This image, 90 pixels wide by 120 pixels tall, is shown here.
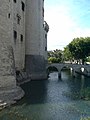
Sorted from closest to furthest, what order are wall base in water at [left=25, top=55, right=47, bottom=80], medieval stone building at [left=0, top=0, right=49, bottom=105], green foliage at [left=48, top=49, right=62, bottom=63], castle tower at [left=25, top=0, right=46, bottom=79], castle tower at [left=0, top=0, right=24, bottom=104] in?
castle tower at [left=0, top=0, right=24, bottom=104]
medieval stone building at [left=0, top=0, right=49, bottom=105]
wall base in water at [left=25, top=55, right=47, bottom=80]
castle tower at [left=25, top=0, right=46, bottom=79]
green foliage at [left=48, top=49, right=62, bottom=63]

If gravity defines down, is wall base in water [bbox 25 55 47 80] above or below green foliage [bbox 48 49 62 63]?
below

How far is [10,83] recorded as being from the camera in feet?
90.6

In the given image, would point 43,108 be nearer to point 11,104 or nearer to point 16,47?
point 11,104

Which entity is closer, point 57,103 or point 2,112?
point 2,112

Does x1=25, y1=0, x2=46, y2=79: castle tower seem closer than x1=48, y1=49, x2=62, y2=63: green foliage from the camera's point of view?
Yes

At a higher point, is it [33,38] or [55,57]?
[33,38]

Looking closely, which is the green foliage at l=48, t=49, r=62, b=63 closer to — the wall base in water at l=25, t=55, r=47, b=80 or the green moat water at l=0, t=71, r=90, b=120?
the wall base in water at l=25, t=55, r=47, b=80

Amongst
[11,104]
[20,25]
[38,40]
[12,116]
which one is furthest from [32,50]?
[12,116]

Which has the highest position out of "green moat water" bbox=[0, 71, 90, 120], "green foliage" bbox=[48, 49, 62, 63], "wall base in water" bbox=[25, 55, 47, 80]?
"green foliage" bbox=[48, 49, 62, 63]

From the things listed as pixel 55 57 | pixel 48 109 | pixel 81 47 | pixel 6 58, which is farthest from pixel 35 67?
pixel 55 57

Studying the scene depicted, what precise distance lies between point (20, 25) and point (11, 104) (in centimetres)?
2173

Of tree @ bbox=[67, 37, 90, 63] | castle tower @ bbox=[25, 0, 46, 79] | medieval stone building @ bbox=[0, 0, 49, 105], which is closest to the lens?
medieval stone building @ bbox=[0, 0, 49, 105]

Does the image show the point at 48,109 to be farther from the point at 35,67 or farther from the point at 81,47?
Result: the point at 81,47

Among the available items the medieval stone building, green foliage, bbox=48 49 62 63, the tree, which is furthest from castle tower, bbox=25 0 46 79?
green foliage, bbox=48 49 62 63
